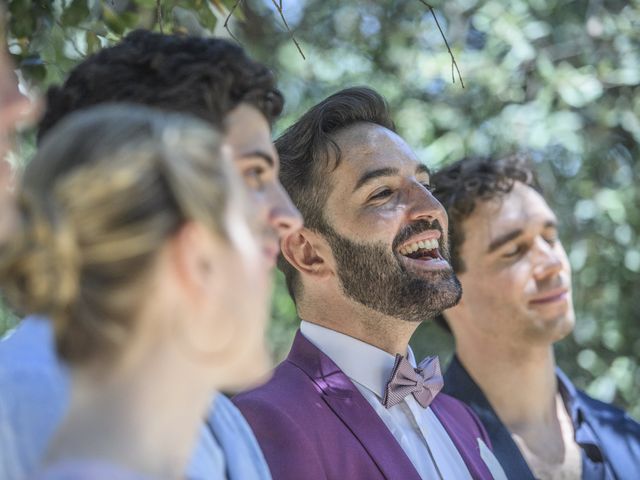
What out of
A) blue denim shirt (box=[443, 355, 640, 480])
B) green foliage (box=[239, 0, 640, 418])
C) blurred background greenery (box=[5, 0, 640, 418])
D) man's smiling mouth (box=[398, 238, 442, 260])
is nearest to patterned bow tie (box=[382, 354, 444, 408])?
man's smiling mouth (box=[398, 238, 442, 260])

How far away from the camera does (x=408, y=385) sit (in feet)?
10.2

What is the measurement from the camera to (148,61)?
2.14 meters

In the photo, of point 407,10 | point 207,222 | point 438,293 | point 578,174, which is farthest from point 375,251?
point 407,10

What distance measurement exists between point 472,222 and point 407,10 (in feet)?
7.49

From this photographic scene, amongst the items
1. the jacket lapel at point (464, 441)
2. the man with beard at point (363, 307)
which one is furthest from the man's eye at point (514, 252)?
the jacket lapel at point (464, 441)

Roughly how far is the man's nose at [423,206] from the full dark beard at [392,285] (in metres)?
0.14

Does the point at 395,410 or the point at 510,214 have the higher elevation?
the point at 395,410

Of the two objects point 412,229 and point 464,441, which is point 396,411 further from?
point 412,229

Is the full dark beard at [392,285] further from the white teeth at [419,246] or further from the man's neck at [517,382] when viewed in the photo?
the man's neck at [517,382]

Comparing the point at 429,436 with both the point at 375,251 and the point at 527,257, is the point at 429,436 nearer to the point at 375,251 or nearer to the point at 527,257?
the point at 375,251

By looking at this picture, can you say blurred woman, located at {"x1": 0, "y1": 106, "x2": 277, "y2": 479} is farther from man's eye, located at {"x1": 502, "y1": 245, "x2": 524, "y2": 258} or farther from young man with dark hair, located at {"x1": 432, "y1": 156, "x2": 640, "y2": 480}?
man's eye, located at {"x1": 502, "y1": 245, "x2": 524, "y2": 258}

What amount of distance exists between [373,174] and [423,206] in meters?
0.19

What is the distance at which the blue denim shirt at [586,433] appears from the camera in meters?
3.81

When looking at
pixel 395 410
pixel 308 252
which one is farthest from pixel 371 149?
pixel 395 410
